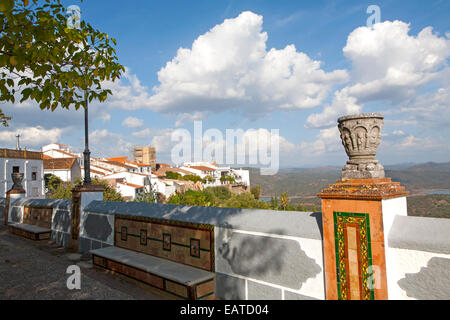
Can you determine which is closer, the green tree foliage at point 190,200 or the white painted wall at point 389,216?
the white painted wall at point 389,216

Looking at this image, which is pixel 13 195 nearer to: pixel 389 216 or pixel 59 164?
pixel 389 216

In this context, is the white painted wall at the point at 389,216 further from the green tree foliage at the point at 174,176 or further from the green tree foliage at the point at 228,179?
the green tree foliage at the point at 228,179

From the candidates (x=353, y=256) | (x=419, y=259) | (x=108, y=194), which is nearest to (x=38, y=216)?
(x=353, y=256)

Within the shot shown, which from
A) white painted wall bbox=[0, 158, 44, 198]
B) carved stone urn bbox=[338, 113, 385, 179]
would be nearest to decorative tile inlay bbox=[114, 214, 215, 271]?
carved stone urn bbox=[338, 113, 385, 179]

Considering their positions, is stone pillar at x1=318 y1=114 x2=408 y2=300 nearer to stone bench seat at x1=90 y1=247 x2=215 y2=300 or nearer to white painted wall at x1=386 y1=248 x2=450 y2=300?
white painted wall at x1=386 y1=248 x2=450 y2=300

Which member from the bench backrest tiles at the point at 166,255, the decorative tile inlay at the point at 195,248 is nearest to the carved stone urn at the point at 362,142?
the bench backrest tiles at the point at 166,255

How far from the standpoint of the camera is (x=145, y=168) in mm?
73938

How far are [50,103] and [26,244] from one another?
6635 mm

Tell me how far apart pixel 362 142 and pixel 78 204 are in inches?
303

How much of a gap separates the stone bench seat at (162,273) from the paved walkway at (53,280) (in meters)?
0.20

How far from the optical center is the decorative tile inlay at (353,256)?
10.9ft
